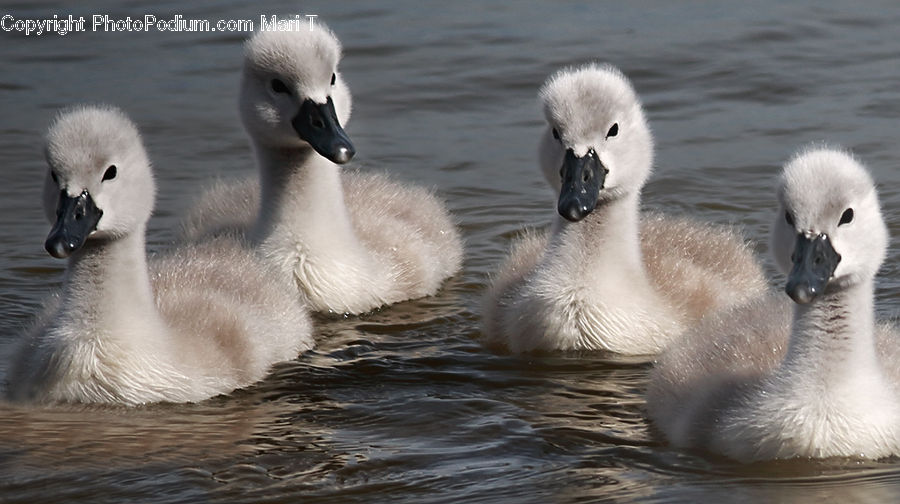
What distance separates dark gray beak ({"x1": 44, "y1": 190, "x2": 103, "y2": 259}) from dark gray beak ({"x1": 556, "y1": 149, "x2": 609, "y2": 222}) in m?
1.91

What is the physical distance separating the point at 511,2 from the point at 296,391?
24.5ft

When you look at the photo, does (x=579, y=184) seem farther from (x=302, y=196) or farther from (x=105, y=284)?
(x=105, y=284)

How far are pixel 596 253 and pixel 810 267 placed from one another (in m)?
1.91

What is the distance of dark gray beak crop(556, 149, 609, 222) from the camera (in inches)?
289

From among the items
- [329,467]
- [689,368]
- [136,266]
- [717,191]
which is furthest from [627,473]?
[717,191]

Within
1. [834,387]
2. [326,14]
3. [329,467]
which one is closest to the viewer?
[834,387]

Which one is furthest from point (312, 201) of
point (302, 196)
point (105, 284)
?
point (105, 284)

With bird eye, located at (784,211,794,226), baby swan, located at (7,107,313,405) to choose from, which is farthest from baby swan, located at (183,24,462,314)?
bird eye, located at (784,211,794,226)

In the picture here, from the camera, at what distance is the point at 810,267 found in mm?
5922

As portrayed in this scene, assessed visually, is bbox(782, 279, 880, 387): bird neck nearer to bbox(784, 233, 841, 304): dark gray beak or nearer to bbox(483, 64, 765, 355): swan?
bbox(784, 233, 841, 304): dark gray beak

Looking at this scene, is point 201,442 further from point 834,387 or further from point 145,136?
point 145,136

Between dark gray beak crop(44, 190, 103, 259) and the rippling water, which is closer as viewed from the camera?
the rippling water

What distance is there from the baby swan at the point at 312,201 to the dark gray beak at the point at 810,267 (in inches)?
107

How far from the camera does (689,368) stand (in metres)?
6.71
